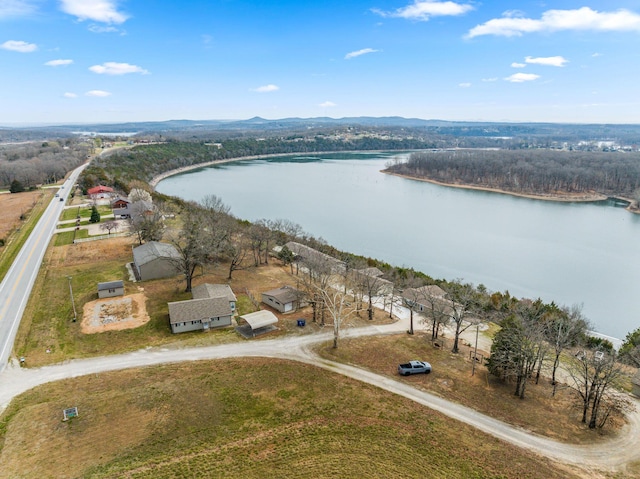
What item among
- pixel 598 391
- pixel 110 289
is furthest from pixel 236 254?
pixel 598 391

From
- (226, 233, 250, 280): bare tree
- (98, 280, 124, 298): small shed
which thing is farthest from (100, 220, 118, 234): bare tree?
(98, 280, 124, 298): small shed

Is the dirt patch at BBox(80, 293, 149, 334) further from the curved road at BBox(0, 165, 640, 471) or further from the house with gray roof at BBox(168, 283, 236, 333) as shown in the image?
the curved road at BBox(0, 165, 640, 471)

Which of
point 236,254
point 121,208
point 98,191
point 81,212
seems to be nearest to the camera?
point 236,254

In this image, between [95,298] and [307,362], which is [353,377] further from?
[95,298]

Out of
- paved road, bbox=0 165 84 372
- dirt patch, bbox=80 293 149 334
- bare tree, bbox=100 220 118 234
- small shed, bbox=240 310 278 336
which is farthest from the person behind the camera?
bare tree, bbox=100 220 118 234

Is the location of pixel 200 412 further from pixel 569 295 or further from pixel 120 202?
pixel 120 202

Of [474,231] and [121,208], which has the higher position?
[121,208]

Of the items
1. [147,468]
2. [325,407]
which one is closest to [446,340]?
[325,407]

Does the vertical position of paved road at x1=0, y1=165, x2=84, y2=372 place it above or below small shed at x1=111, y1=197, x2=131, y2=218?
below
